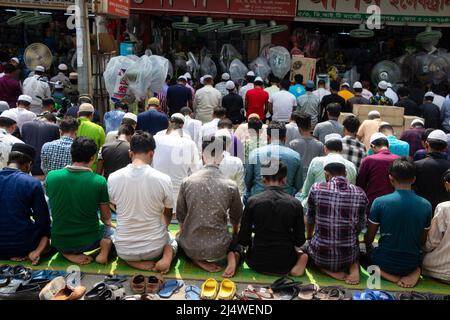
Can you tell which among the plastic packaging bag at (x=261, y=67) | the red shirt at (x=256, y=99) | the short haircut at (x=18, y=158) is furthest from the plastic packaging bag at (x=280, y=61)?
the short haircut at (x=18, y=158)

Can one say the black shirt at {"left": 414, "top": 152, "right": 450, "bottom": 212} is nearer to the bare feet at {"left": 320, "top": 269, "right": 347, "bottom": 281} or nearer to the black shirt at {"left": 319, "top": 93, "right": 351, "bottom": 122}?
the bare feet at {"left": 320, "top": 269, "right": 347, "bottom": 281}

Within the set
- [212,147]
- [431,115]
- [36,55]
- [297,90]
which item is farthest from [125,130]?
[36,55]

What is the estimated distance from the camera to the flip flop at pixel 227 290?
3877mm

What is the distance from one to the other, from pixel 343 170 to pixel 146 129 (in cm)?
365

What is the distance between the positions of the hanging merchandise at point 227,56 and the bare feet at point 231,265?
827cm

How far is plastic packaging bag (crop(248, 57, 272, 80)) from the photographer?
11.8m

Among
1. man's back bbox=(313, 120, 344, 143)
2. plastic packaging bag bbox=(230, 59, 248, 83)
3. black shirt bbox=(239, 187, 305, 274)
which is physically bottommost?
black shirt bbox=(239, 187, 305, 274)

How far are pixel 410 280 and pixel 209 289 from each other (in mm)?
1722

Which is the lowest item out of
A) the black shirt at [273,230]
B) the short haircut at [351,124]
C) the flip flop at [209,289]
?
the flip flop at [209,289]

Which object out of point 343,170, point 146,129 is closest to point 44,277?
point 343,170

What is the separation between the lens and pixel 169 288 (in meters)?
4.01

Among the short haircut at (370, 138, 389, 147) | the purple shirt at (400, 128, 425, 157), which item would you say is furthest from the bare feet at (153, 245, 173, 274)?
the purple shirt at (400, 128, 425, 157)

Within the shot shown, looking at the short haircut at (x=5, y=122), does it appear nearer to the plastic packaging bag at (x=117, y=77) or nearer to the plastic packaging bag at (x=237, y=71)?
the plastic packaging bag at (x=117, y=77)

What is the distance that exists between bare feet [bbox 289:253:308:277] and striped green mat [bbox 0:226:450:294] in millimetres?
46
